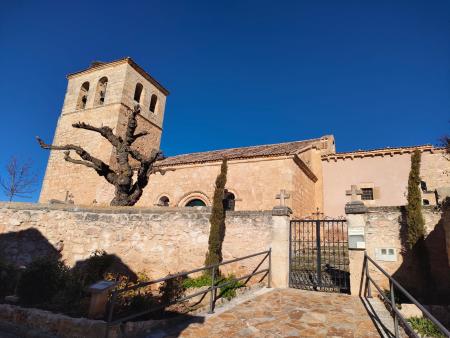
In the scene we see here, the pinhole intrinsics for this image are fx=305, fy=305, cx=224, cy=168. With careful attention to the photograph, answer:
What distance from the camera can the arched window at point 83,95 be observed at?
83.1 feet

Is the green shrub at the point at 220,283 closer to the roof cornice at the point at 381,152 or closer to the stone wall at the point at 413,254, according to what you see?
the stone wall at the point at 413,254

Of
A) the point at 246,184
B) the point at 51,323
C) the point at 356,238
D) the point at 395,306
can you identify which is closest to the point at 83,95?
the point at 246,184

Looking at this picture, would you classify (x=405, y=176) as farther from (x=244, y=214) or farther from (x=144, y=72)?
(x=144, y=72)

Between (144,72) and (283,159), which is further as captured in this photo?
(144,72)

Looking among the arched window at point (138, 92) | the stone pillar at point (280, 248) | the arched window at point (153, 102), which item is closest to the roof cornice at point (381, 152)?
the stone pillar at point (280, 248)

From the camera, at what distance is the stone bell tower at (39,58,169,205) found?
21578 millimetres

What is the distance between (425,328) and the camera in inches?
230

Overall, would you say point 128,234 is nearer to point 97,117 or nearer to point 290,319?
point 290,319

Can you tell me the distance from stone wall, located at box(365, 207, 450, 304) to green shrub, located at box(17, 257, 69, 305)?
26.0 feet

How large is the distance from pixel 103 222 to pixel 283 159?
9807mm

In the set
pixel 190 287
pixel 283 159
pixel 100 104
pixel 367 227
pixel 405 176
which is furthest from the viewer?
pixel 100 104

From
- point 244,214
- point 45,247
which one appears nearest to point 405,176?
point 244,214

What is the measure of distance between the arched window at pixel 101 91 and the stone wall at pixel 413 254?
881 inches

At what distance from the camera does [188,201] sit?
18.6m
